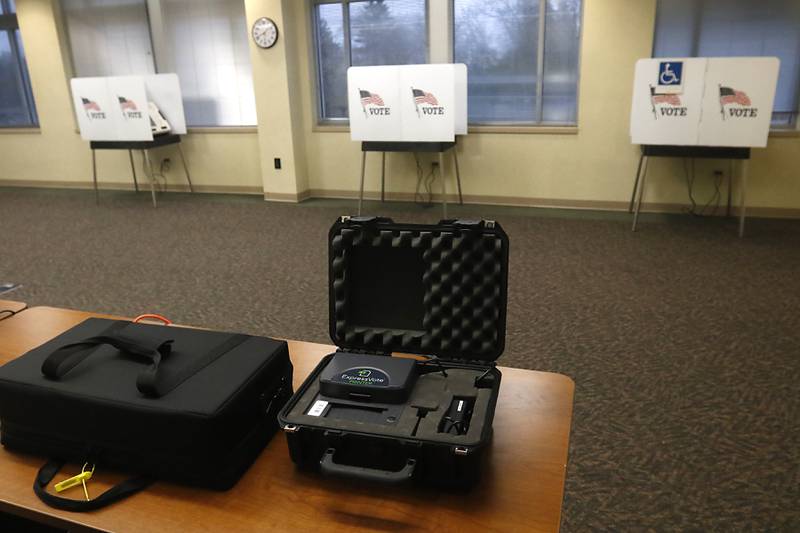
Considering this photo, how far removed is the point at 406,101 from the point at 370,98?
31 centimetres

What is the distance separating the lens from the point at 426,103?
4480 millimetres

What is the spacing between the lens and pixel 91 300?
3279 millimetres

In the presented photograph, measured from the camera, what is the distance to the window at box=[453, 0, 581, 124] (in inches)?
191

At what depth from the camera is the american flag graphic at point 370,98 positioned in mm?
4590

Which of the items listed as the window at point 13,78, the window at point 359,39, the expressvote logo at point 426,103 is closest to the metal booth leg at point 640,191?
the expressvote logo at point 426,103

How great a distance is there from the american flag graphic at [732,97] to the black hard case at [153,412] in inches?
155

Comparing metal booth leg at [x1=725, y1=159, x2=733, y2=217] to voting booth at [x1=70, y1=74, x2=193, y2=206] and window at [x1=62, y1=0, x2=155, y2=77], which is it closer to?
voting booth at [x1=70, y1=74, x2=193, y2=206]

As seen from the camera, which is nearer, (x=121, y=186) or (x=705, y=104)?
(x=705, y=104)

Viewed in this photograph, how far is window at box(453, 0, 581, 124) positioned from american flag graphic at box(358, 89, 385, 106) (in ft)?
3.37

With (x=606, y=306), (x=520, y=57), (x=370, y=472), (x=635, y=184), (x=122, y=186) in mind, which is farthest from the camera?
(x=122, y=186)

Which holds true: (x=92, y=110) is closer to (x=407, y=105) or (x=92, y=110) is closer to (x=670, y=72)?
(x=407, y=105)

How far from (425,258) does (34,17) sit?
7.16 m

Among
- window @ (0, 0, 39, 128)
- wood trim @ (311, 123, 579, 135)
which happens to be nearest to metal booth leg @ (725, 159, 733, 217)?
wood trim @ (311, 123, 579, 135)

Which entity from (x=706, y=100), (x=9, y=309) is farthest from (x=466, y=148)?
(x=9, y=309)
